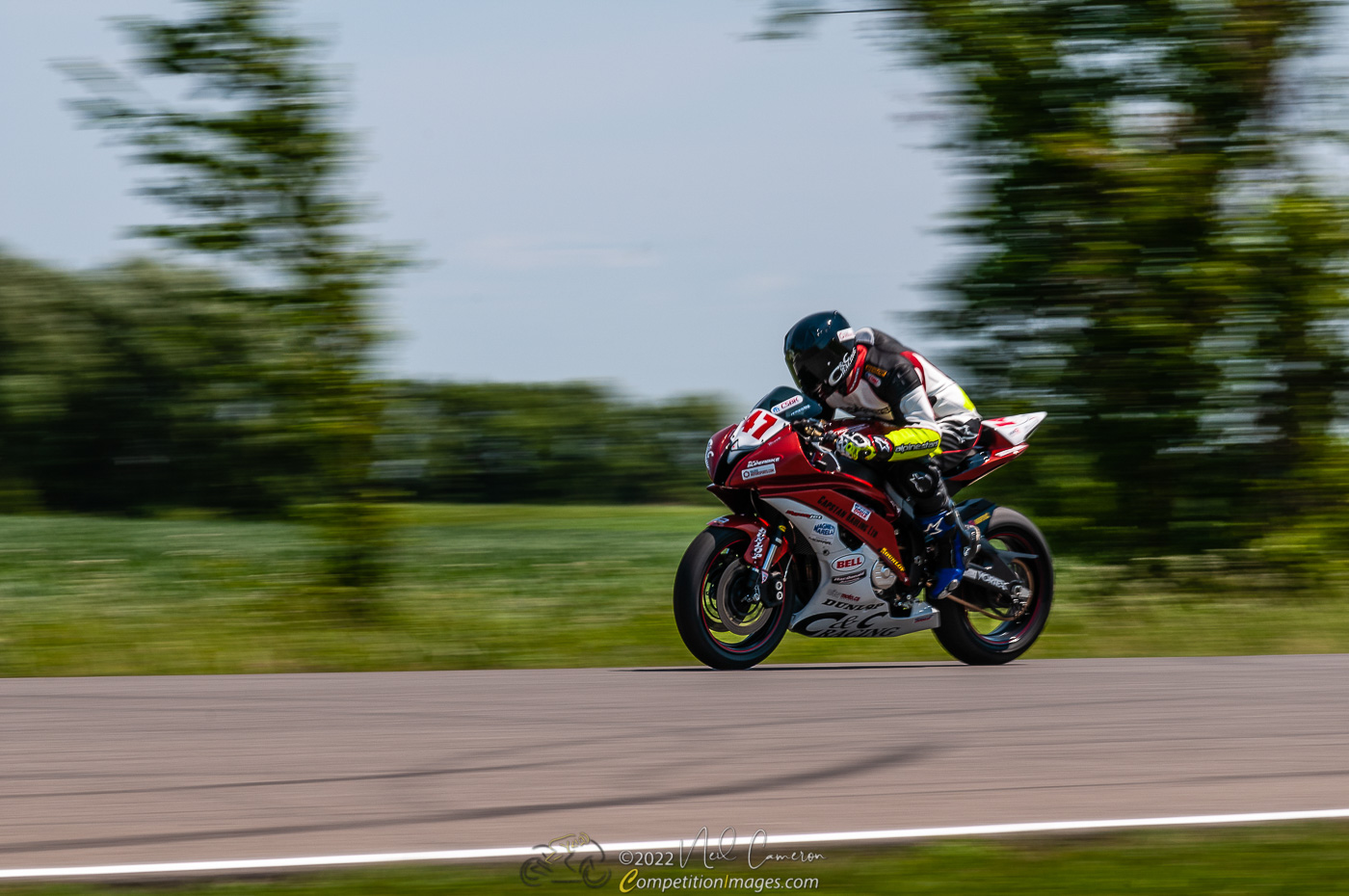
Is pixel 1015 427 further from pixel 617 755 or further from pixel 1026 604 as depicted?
pixel 617 755

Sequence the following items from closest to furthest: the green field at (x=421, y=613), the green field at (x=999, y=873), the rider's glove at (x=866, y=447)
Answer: the green field at (x=999, y=873), the rider's glove at (x=866, y=447), the green field at (x=421, y=613)

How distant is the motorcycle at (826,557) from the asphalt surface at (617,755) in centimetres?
36

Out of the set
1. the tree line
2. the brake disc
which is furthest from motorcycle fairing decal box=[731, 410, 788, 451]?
the tree line

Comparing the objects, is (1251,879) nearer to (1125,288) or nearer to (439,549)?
(1125,288)

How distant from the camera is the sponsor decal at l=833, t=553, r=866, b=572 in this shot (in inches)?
328

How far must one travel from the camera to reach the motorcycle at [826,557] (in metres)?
8.05

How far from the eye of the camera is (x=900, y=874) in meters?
3.82

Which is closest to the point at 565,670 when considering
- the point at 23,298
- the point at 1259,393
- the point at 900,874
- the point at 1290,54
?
the point at 900,874

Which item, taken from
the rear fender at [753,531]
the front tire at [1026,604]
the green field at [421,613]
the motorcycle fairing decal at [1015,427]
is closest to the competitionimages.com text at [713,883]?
the rear fender at [753,531]

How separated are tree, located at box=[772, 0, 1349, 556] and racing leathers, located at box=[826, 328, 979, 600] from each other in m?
3.33

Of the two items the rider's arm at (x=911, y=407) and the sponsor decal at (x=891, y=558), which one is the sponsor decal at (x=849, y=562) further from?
the rider's arm at (x=911, y=407)

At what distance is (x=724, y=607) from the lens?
26.3ft

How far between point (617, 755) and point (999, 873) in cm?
195

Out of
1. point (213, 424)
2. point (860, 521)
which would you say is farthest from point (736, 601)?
point (213, 424)
